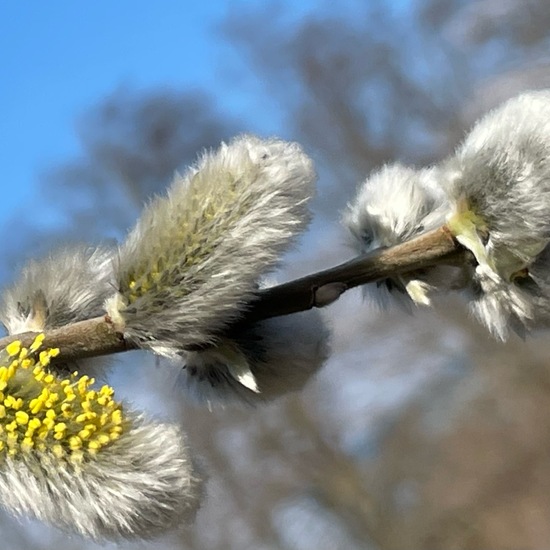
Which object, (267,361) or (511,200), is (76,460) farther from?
(511,200)

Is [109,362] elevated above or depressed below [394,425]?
above

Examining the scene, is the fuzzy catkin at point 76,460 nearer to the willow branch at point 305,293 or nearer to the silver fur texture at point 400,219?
the willow branch at point 305,293

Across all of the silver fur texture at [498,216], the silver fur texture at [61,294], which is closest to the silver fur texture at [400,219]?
the silver fur texture at [498,216]

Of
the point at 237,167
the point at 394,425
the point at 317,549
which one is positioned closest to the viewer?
the point at 237,167

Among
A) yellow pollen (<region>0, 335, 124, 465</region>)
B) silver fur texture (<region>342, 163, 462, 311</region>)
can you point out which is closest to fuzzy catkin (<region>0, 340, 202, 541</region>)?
yellow pollen (<region>0, 335, 124, 465</region>)

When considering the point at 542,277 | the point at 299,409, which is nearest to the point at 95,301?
the point at 542,277

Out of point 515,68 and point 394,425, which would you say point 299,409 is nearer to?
point 394,425

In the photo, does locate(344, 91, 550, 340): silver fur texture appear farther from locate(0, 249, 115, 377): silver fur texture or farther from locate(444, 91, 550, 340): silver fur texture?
locate(0, 249, 115, 377): silver fur texture
